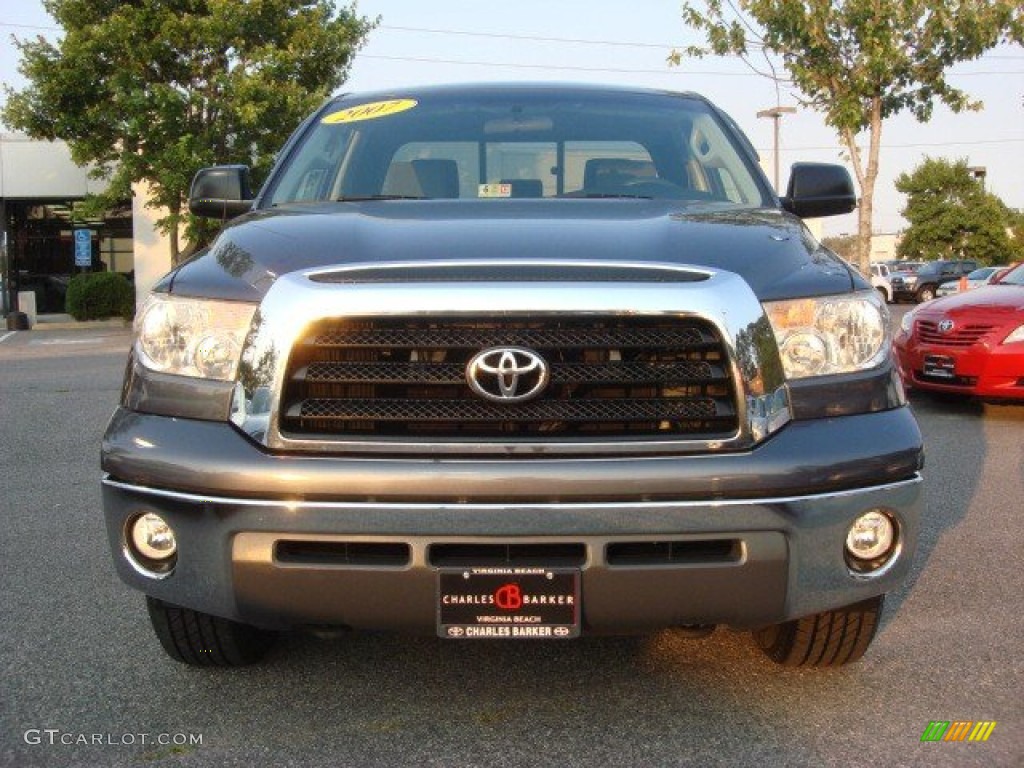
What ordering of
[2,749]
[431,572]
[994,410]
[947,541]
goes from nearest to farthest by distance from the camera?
[431,572] → [2,749] → [947,541] → [994,410]

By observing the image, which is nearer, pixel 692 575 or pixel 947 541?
pixel 692 575

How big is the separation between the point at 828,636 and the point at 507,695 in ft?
3.00

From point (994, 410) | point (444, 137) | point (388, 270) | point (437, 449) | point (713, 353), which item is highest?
point (444, 137)

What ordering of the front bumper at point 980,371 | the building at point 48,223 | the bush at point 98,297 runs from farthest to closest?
the building at point 48,223 → the bush at point 98,297 → the front bumper at point 980,371

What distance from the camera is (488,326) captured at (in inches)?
113

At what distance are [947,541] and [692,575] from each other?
2.85 meters

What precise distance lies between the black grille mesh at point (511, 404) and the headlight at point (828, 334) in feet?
0.71

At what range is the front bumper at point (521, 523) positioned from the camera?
276cm

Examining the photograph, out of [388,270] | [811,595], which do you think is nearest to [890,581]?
[811,595]

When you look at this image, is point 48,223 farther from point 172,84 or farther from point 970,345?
point 970,345

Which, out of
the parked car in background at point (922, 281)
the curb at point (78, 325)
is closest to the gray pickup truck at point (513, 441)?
the curb at point (78, 325)

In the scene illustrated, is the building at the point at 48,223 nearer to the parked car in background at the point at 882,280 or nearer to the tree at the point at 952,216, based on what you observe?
the parked car in background at the point at 882,280

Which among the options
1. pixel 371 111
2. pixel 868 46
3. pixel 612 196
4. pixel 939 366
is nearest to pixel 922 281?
pixel 868 46

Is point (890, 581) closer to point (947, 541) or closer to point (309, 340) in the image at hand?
point (309, 340)
